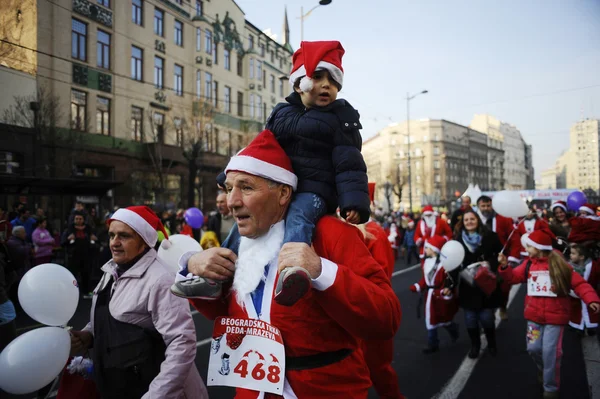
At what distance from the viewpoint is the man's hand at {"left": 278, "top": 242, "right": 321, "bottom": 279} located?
142 cm

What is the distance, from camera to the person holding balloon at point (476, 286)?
5.77 metres

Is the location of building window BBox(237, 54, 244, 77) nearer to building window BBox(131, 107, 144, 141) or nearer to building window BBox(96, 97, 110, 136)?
building window BBox(131, 107, 144, 141)

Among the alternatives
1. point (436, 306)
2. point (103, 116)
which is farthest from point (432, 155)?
point (436, 306)

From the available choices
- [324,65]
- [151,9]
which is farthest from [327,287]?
[151,9]

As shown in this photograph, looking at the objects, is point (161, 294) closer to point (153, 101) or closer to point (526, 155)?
point (153, 101)

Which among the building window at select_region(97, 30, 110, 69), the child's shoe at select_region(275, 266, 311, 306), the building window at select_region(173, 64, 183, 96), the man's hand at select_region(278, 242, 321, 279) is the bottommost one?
the child's shoe at select_region(275, 266, 311, 306)

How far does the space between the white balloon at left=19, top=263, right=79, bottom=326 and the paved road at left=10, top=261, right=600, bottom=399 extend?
2.15 metres

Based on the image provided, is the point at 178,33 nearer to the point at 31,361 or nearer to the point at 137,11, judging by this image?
the point at 137,11

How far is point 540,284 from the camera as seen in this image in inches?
182

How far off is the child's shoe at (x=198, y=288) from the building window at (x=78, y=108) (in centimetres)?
640

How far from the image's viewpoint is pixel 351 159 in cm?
178

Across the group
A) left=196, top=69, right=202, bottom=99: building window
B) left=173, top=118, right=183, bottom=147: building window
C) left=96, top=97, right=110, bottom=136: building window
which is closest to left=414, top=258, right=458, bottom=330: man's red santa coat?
left=96, top=97, right=110, bottom=136: building window

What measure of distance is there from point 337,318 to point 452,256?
4622 mm

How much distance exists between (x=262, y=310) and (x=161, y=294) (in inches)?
44.6
